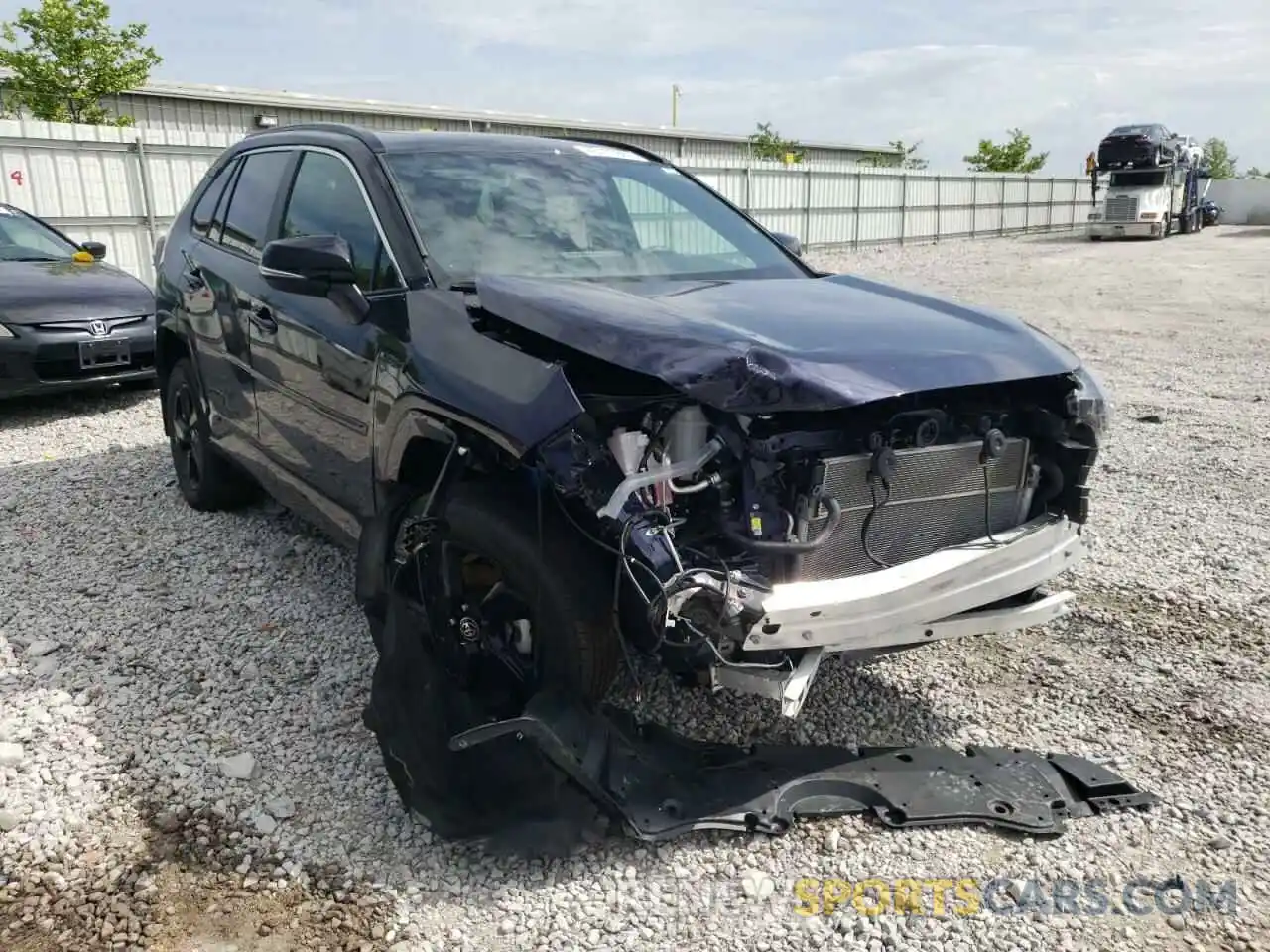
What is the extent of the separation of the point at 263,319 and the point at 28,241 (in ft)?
20.1

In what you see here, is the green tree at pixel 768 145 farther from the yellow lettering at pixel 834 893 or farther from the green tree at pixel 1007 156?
the yellow lettering at pixel 834 893

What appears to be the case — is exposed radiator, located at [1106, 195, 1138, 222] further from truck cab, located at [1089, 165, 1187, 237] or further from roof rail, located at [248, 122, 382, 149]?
roof rail, located at [248, 122, 382, 149]

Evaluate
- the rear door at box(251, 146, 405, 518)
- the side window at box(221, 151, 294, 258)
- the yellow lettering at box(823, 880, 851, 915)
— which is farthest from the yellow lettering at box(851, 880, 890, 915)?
the side window at box(221, 151, 294, 258)

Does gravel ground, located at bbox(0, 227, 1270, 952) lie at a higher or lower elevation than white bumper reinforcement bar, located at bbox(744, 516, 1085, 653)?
lower

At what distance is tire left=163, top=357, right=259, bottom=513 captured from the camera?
5301mm

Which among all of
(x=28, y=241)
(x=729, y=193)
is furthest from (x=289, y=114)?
(x=28, y=241)

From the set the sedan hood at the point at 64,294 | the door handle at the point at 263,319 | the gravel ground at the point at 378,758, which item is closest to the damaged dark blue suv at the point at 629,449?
the door handle at the point at 263,319

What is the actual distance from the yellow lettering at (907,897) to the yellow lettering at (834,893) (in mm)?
121

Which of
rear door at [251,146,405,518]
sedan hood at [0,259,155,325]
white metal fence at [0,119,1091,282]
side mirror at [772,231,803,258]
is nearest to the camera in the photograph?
rear door at [251,146,405,518]

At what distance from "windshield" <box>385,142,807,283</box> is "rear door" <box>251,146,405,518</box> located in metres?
0.22

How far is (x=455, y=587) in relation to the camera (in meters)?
3.04

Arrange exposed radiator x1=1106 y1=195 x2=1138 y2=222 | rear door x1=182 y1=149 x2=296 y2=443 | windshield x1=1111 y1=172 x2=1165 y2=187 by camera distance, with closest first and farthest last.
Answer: rear door x1=182 y1=149 x2=296 y2=443 < windshield x1=1111 y1=172 x2=1165 y2=187 < exposed radiator x1=1106 y1=195 x2=1138 y2=222

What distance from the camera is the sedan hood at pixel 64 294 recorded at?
7.61 metres

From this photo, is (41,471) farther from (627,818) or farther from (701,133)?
(701,133)
